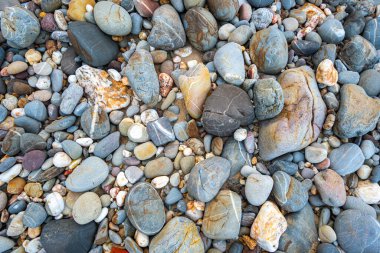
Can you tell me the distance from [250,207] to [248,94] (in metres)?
0.83

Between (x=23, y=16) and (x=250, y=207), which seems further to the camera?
(x=23, y=16)

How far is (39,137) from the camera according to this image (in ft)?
7.51

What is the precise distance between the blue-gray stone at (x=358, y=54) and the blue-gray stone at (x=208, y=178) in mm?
1332

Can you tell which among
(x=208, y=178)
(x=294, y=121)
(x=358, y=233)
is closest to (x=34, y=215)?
(x=208, y=178)

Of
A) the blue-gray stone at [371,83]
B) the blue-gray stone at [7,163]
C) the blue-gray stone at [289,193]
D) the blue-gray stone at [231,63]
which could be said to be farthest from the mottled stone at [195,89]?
Answer: the blue-gray stone at [7,163]

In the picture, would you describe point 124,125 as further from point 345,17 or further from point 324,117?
point 345,17

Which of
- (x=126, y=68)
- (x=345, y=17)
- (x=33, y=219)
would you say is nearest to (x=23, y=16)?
(x=126, y=68)

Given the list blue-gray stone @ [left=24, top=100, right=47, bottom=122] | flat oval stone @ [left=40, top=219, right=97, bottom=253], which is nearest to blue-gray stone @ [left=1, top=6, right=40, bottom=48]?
blue-gray stone @ [left=24, top=100, right=47, bottom=122]

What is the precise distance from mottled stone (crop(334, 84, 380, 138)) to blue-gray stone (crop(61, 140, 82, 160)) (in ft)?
6.46

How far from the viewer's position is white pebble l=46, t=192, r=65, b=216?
6.99ft

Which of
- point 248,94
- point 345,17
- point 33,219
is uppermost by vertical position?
point 345,17

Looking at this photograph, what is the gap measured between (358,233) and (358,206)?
20 cm

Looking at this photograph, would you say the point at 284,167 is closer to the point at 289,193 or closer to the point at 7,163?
the point at 289,193

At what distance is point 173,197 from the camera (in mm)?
2156
